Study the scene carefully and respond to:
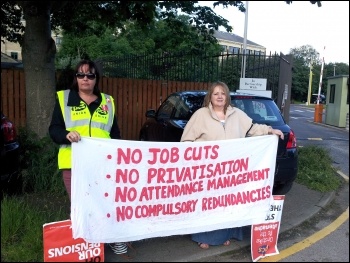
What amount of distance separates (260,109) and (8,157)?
3422 mm

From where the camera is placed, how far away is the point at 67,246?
3090 millimetres

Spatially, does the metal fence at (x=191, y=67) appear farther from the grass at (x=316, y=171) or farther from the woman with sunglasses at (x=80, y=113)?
the woman with sunglasses at (x=80, y=113)

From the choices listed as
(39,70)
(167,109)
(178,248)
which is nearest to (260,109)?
(167,109)

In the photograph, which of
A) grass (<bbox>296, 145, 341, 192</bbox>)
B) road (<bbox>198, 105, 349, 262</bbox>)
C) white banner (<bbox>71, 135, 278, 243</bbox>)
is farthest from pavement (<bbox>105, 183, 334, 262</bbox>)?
A: grass (<bbox>296, 145, 341, 192</bbox>)

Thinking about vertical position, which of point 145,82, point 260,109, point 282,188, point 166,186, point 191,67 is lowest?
point 282,188

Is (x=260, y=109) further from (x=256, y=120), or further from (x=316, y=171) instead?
(x=316, y=171)

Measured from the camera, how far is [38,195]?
4930 mm

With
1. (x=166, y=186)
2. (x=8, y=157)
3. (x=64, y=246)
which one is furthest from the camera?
(x=8, y=157)

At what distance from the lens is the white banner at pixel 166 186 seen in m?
3.11

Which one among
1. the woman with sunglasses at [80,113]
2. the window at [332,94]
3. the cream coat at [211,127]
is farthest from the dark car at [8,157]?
the window at [332,94]

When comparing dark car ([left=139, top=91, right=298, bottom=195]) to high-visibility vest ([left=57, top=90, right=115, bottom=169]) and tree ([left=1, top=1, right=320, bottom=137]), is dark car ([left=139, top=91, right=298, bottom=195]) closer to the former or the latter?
tree ([left=1, top=1, right=320, bottom=137])

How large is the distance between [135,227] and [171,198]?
405mm

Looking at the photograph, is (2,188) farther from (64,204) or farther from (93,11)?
(93,11)

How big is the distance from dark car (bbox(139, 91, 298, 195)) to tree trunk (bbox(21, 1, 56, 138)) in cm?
187
